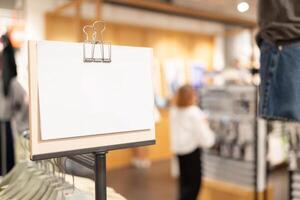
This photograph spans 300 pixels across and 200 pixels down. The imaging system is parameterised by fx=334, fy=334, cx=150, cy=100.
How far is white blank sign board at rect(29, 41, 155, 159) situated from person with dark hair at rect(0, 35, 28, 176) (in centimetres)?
183

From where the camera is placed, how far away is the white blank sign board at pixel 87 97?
2.76 feet

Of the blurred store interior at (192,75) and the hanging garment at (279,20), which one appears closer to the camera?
the hanging garment at (279,20)

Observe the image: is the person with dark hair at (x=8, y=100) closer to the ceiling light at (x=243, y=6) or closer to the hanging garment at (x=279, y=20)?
the ceiling light at (x=243, y=6)

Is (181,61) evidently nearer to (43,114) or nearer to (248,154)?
(248,154)

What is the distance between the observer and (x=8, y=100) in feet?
10.5

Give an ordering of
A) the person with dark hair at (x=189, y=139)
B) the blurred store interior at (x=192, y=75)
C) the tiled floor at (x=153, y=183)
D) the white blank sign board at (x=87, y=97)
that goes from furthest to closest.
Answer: the tiled floor at (x=153, y=183) → the person with dark hair at (x=189, y=139) → the blurred store interior at (x=192, y=75) → the white blank sign board at (x=87, y=97)

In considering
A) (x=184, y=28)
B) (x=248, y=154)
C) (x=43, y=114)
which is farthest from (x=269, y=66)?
(x=184, y=28)

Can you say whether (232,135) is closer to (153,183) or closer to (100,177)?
(153,183)

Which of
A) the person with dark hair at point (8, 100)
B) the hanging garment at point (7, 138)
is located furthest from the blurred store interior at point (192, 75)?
the hanging garment at point (7, 138)

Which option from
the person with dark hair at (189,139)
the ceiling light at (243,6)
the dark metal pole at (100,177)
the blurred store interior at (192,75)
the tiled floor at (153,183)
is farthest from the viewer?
the tiled floor at (153,183)

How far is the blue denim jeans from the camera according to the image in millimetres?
1060

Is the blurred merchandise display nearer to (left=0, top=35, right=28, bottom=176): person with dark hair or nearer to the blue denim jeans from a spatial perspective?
(left=0, top=35, right=28, bottom=176): person with dark hair

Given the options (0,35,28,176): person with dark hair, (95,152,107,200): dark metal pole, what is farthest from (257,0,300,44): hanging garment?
(0,35,28,176): person with dark hair

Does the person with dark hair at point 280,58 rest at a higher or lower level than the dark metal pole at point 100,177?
higher
